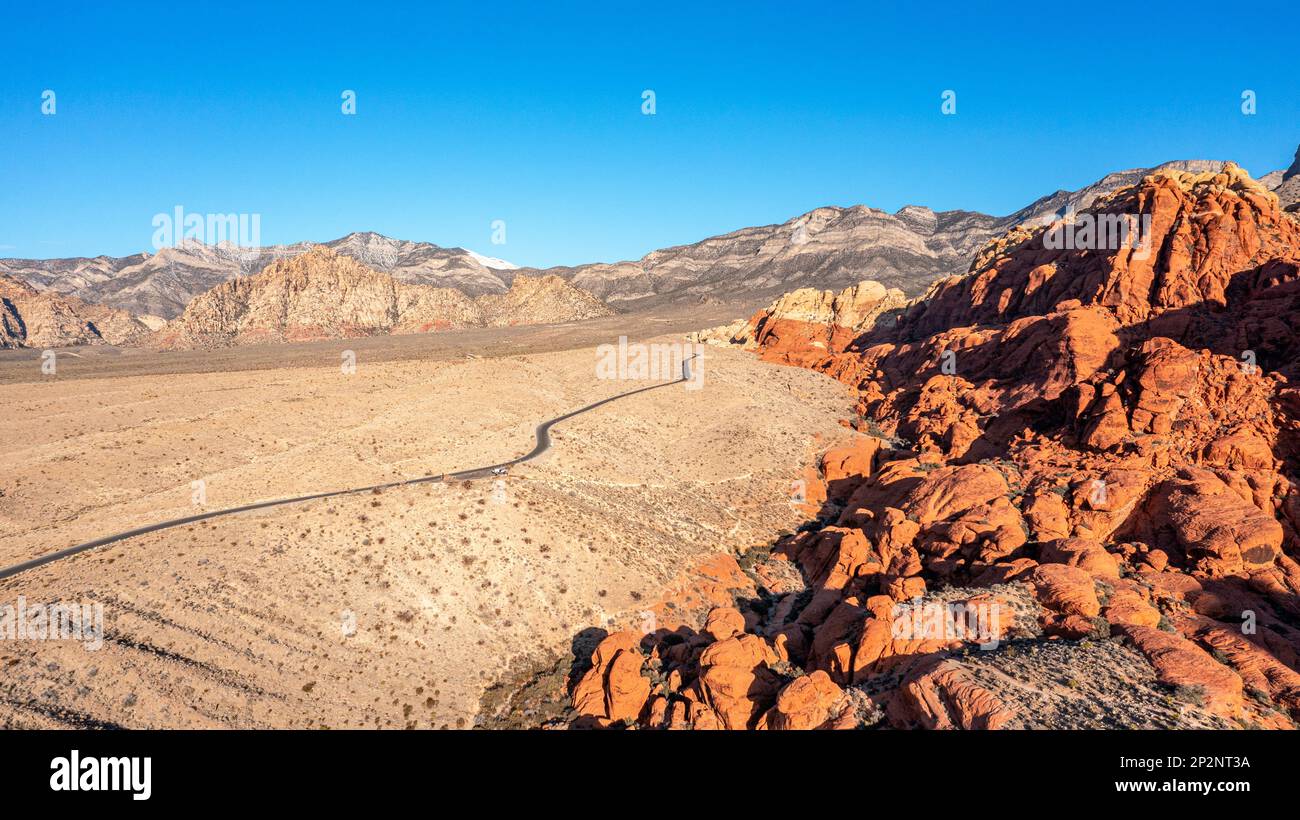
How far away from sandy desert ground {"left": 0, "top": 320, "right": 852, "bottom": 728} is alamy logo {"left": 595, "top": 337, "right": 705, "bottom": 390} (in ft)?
34.3

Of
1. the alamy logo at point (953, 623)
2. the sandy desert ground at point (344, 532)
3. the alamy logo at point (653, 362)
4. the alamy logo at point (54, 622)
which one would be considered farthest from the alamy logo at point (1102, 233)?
the alamy logo at point (54, 622)

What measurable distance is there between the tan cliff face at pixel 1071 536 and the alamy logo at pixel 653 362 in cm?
2132

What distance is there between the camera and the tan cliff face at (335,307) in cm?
13200

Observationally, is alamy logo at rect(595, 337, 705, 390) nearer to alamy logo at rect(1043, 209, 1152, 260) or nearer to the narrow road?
the narrow road

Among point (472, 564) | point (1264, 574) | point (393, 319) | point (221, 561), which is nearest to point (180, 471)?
point (221, 561)

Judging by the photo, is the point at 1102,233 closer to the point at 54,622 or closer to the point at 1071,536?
the point at 1071,536

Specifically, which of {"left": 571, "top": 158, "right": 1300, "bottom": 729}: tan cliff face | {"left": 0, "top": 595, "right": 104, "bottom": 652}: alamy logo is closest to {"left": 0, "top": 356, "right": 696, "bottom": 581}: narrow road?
{"left": 0, "top": 595, "right": 104, "bottom": 652}: alamy logo

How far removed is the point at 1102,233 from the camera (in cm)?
5441

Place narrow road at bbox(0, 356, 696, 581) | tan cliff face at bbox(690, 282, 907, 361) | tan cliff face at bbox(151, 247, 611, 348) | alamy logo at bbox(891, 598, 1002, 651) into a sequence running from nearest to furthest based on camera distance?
alamy logo at bbox(891, 598, 1002, 651) < narrow road at bbox(0, 356, 696, 581) < tan cliff face at bbox(690, 282, 907, 361) < tan cliff face at bbox(151, 247, 611, 348)

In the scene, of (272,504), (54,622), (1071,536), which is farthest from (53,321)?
(1071,536)

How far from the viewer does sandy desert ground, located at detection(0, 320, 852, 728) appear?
2277 cm

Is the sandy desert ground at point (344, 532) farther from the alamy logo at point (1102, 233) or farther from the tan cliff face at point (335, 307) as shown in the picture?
the tan cliff face at point (335, 307)

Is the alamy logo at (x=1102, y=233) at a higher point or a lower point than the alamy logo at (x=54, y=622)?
higher

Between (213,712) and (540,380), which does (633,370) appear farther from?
(213,712)
